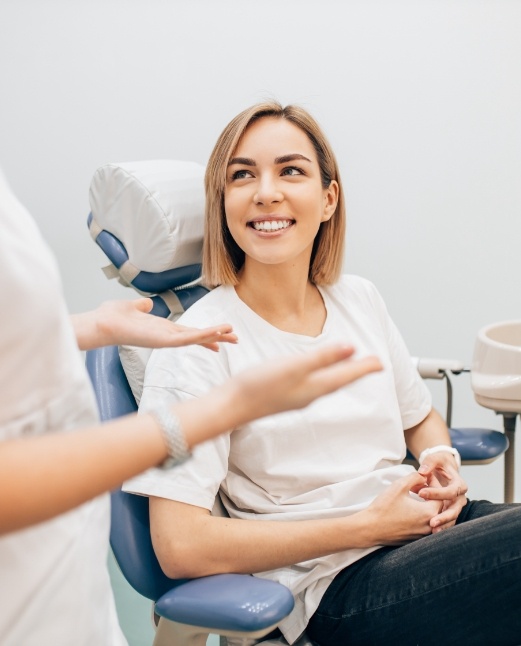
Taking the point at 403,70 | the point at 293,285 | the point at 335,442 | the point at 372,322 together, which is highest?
the point at 403,70

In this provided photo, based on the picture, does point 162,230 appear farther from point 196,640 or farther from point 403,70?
point 403,70

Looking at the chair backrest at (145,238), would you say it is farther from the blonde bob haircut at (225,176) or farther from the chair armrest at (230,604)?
the chair armrest at (230,604)

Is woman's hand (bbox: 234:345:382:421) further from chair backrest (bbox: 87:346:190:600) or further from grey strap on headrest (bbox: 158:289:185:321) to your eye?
grey strap on headrest (bbox: 158:289:185:321)

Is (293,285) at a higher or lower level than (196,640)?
higher

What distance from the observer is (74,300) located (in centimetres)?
251

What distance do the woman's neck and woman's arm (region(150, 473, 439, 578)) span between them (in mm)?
358

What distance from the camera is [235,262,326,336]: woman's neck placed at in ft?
5.05

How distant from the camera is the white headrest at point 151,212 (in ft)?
5.05

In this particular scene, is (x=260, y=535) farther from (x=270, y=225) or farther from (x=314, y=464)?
(x=270, y=225)

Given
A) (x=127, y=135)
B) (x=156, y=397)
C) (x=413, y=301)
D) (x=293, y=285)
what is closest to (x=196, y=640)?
(x=156, y=397)

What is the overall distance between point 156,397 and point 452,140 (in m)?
1.34

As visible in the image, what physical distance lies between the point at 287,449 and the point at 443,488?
0.28 metres

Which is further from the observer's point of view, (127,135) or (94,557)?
(127,135)

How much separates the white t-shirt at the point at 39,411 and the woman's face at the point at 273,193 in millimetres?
777
